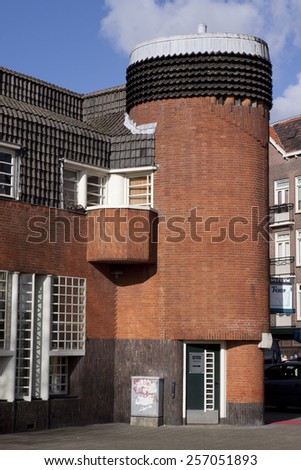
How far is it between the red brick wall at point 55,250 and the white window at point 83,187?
626 mm

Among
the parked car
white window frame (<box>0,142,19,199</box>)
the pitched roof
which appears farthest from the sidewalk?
the pitched roof

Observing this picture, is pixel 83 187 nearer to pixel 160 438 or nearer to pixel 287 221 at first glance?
pixel 160 438

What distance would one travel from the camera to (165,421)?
78.7ft

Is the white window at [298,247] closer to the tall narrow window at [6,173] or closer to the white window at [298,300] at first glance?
the white window at [298,300]

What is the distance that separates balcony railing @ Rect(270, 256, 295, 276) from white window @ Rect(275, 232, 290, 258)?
0.37 metres

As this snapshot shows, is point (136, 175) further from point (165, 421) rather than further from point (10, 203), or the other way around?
point (165, 421)

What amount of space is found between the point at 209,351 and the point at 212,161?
5.63 m

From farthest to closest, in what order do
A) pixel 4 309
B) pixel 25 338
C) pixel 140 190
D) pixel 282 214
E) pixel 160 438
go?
pixel 282 214 → pixel 140 190 → pixel 25 338 → pixel 4 309 → pixel 160 438

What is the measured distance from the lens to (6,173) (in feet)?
74.7

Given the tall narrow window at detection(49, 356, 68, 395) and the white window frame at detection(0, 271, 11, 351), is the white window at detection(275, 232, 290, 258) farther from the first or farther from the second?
the white window frame at detection(0, 271, 11, 351)

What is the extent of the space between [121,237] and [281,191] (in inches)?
1248

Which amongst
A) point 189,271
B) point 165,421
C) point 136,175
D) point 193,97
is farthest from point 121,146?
point 165,421

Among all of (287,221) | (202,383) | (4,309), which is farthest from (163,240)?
(287,221)

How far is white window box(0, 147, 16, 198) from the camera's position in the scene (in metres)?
22.7
